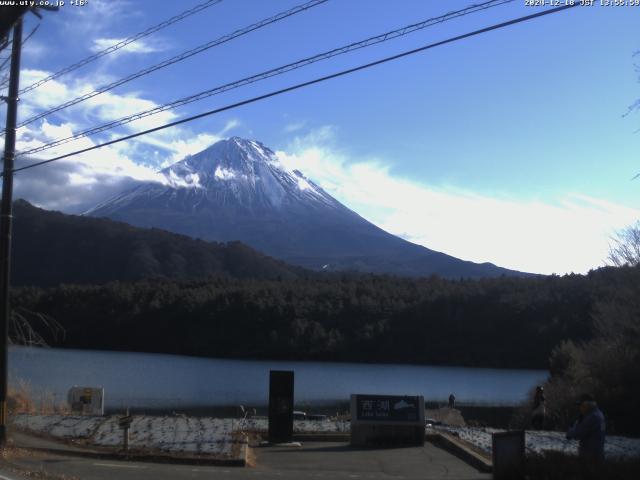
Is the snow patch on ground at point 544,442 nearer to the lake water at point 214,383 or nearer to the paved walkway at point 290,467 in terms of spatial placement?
the paved walkway at point 290,467

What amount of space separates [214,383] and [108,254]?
11183 centimetres

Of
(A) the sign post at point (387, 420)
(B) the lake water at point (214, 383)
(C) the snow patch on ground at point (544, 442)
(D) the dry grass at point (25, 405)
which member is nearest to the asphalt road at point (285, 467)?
(A) the sign post at point (387, 420)

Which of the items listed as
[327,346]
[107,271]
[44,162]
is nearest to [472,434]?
[44,162]

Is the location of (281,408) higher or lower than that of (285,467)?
higher

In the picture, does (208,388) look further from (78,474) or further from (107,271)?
(107,271)

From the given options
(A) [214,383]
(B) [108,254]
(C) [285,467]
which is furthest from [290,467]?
(B) [108,254]

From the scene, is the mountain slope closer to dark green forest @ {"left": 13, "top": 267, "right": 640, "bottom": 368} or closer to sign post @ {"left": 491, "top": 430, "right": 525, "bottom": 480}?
dark green forest @ {"left": 13, "top": 267, "right": 640, "bottom": 368}

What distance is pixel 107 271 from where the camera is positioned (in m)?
154

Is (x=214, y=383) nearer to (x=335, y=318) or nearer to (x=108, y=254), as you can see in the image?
(x=335, y=318)

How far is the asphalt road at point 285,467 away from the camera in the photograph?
524 inches

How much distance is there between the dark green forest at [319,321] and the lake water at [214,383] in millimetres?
18977

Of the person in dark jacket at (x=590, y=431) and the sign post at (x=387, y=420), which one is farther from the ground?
the person in dark jacket at (x=590, y=431)

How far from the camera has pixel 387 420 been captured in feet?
56.9

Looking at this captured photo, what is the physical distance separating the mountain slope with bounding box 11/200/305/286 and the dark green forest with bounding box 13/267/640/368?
42599 mm
